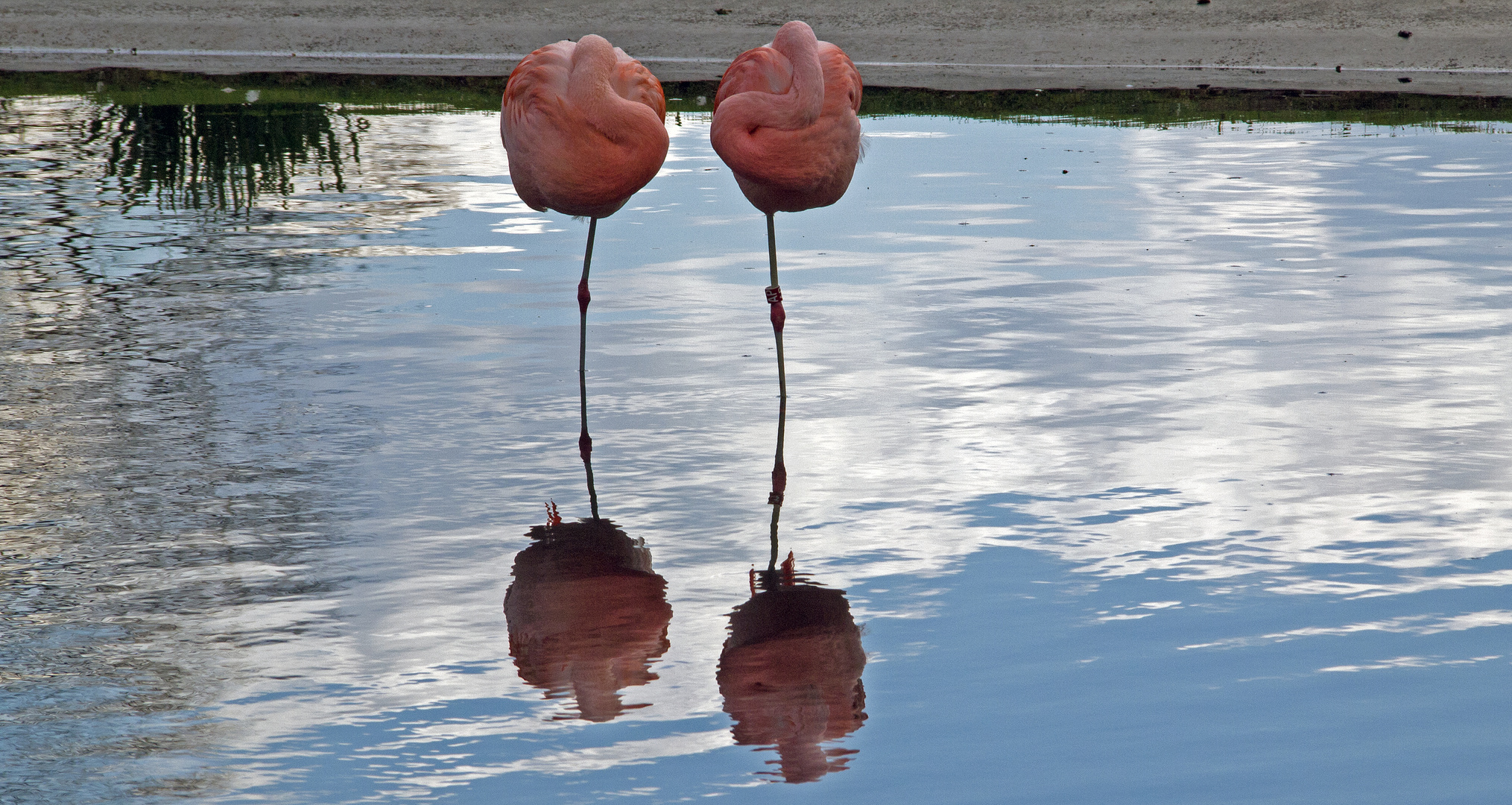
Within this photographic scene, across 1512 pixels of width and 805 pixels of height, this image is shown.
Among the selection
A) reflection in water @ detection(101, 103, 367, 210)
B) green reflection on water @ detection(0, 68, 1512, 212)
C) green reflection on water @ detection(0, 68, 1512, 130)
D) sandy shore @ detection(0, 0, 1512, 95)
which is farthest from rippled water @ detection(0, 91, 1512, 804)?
sandy shore @ detection(0, 0, 1512, 95)

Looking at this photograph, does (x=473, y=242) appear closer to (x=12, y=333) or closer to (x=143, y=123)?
(x=12, y=333)

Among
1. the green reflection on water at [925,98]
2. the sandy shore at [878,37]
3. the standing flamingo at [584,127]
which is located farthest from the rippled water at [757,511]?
the sandy shore at [878,37]

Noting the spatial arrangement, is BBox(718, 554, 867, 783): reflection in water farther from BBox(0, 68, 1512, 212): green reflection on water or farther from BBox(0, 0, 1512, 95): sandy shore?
BBox(0, 0, 1512, 95): sandy shore

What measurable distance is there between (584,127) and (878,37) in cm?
1315

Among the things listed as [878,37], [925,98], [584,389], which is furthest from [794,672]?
[878,37]

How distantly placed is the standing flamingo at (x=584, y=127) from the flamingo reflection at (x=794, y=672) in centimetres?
186

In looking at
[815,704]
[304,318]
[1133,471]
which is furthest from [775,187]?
[815,704]

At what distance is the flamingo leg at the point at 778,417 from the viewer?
471 cm

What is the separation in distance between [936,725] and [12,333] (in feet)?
16.4

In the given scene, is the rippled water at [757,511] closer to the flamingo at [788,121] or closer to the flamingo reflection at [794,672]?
the flamingo reflection at [794,672]

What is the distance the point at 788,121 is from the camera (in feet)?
19.4

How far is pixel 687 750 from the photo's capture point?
3.30m

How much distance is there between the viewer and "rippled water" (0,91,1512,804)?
3309mm

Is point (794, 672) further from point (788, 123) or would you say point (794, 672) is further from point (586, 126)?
point (586, 126)
